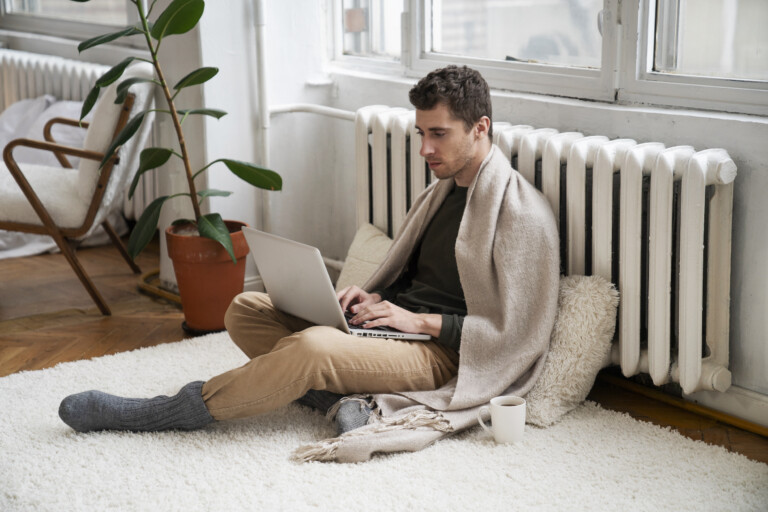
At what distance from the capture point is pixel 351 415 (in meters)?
2.25

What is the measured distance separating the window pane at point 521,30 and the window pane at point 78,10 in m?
2.29

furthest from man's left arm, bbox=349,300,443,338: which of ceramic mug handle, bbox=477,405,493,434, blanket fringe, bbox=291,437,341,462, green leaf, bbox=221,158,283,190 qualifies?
green leaf, bbox=221,158,283,190

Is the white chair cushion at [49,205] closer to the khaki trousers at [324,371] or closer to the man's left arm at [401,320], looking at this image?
the khaki trousers at [324,371]

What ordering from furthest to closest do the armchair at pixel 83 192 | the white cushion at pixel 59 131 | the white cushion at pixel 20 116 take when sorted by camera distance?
the white cushion at pixel 20 116, the white cushion at pixel 59 131, the armchair at pixel 83 192

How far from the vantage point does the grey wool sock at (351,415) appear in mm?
2227

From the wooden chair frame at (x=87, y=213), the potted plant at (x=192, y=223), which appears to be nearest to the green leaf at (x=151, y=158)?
the potted plant at (x=192, y=223)

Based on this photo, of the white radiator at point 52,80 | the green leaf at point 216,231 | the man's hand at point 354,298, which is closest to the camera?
the man's hand at point 354,298

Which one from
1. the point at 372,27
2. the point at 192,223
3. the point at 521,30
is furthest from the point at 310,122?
the point at 521,30

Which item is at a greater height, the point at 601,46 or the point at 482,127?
the point at 601,46

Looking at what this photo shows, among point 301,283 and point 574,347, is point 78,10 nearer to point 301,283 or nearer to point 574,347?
point 301,283

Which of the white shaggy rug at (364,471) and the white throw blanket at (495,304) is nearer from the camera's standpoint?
the white shaggy rug at (364,471)

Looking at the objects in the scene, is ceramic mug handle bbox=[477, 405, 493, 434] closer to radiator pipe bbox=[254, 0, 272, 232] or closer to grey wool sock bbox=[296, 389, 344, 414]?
grey wool sock bbox=[296, 389, 344, 414]

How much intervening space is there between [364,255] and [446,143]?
2.64ft

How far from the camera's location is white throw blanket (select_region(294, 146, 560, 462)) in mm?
2277
